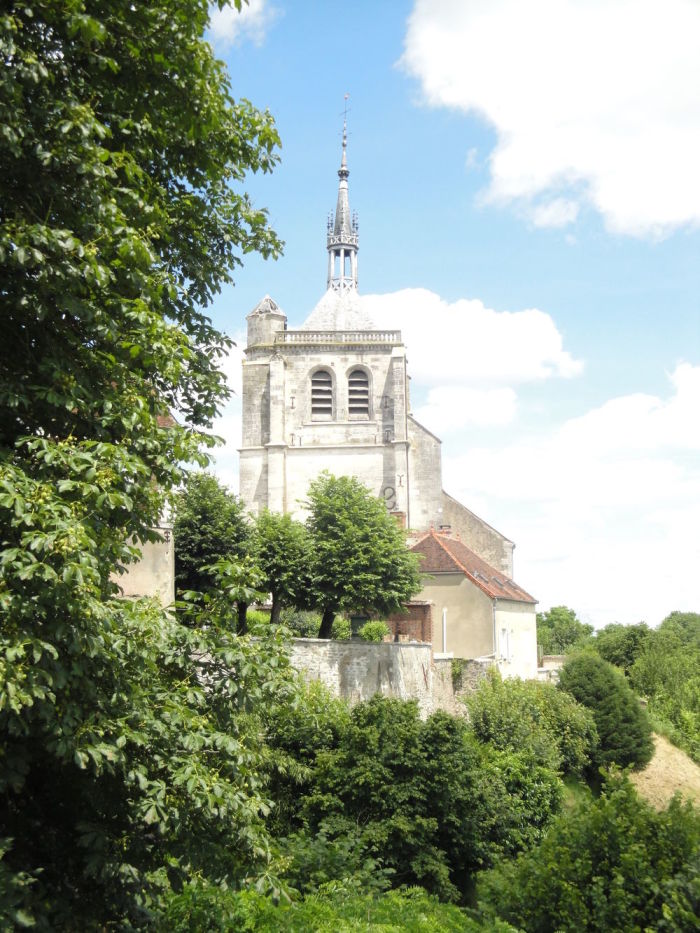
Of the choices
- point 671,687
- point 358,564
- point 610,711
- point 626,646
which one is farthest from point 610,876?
point 626,646

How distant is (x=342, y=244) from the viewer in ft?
186

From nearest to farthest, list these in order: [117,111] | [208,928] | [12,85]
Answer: [12,85] → [117,111] → [208,928]

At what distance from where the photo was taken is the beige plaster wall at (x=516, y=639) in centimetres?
3466

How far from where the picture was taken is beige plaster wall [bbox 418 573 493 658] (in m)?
34.2

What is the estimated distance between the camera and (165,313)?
10461mm

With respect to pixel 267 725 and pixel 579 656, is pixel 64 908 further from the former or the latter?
pixel 579 656

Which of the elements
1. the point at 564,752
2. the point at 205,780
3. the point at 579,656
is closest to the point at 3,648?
the point at 205,780

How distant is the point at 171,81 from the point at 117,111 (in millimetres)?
593

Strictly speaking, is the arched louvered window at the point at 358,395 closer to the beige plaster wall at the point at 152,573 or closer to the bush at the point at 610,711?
→ the bush at the point at 610,711

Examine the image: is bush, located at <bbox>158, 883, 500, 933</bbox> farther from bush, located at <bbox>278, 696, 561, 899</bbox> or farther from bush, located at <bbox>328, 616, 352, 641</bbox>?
bush, located at <bbox>328, 616, 352, 641</bbox>

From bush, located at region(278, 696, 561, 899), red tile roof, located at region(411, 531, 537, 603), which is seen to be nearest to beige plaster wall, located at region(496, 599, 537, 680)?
red tile roof, located at region(411, 531, 537, 603)

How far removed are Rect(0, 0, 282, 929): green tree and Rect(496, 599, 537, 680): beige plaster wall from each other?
26290 mm

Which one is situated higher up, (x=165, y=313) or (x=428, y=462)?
(x=428, y=462)

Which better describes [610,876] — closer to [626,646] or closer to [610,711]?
[610,711]
